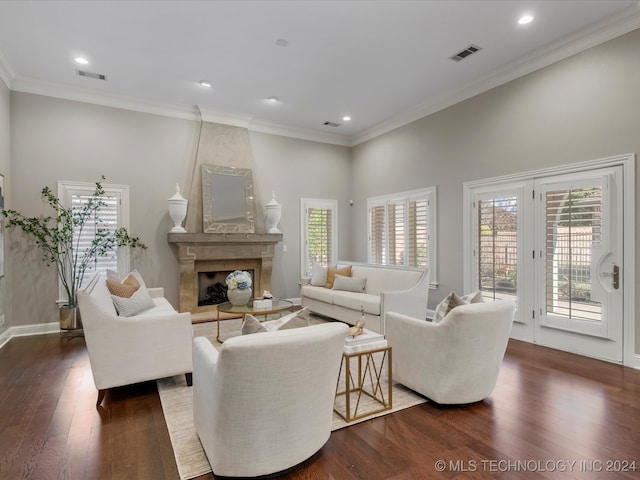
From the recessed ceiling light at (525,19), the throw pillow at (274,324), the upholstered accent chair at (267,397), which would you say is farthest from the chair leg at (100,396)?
the recessed ceiling light at (525,19)

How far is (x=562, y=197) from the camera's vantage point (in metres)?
4.10

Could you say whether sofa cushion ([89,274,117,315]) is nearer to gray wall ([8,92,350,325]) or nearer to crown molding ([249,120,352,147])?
gray wall ([8,92,350,325])

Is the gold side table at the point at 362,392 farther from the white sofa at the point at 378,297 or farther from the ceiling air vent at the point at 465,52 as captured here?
the ceiling air vent at the point at 465,52

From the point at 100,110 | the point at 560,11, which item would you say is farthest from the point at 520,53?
the point at 100,110

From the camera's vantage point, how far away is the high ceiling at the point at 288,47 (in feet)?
11.4

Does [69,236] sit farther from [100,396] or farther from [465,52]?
[465,52]

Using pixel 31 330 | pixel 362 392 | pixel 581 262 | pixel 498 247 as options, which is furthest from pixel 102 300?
pixel 581 262

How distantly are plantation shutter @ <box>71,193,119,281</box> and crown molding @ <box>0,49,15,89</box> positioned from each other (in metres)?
1.64

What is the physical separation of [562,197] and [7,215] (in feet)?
23.3

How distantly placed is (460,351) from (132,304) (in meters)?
3.00

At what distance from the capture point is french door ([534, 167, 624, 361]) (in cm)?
367

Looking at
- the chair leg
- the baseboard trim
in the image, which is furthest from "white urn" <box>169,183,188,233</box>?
the chair leg

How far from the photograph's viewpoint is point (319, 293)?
226 inches

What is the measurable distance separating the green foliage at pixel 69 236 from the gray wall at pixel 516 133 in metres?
4.88
